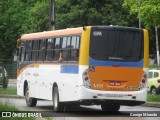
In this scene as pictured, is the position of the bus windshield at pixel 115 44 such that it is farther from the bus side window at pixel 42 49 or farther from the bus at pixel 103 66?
the bus side window at pixel 42 49

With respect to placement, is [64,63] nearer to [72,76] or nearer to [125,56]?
[72,76]

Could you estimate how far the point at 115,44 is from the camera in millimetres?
20188

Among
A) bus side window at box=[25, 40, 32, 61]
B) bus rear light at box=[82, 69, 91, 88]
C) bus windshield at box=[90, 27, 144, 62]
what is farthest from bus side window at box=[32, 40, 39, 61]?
bus rear light at box=[82, 69, 91, 88]

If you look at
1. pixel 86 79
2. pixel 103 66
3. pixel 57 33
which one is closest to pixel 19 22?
pixel 57 33

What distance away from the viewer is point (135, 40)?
20469 millimetres

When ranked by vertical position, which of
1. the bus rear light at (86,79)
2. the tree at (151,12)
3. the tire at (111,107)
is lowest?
the tire at (111,107)

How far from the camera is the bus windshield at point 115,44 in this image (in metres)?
20.0

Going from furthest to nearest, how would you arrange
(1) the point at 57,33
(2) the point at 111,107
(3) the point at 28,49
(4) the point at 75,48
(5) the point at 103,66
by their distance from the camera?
(3) the point at 28,49, (1) the point at 57,33, (2) the point at 111,107, (4) the point at 75,48, (5) the point at 103,66

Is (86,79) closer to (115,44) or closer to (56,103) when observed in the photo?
(115,44)

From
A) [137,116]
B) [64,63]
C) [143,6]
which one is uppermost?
[143,6]

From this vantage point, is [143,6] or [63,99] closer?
[63,99]

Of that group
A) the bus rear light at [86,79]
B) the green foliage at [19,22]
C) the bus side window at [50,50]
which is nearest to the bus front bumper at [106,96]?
the bus rear light at [86,79]

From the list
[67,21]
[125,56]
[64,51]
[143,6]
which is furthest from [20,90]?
[67,21]

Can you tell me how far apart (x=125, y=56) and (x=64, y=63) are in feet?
7.48
